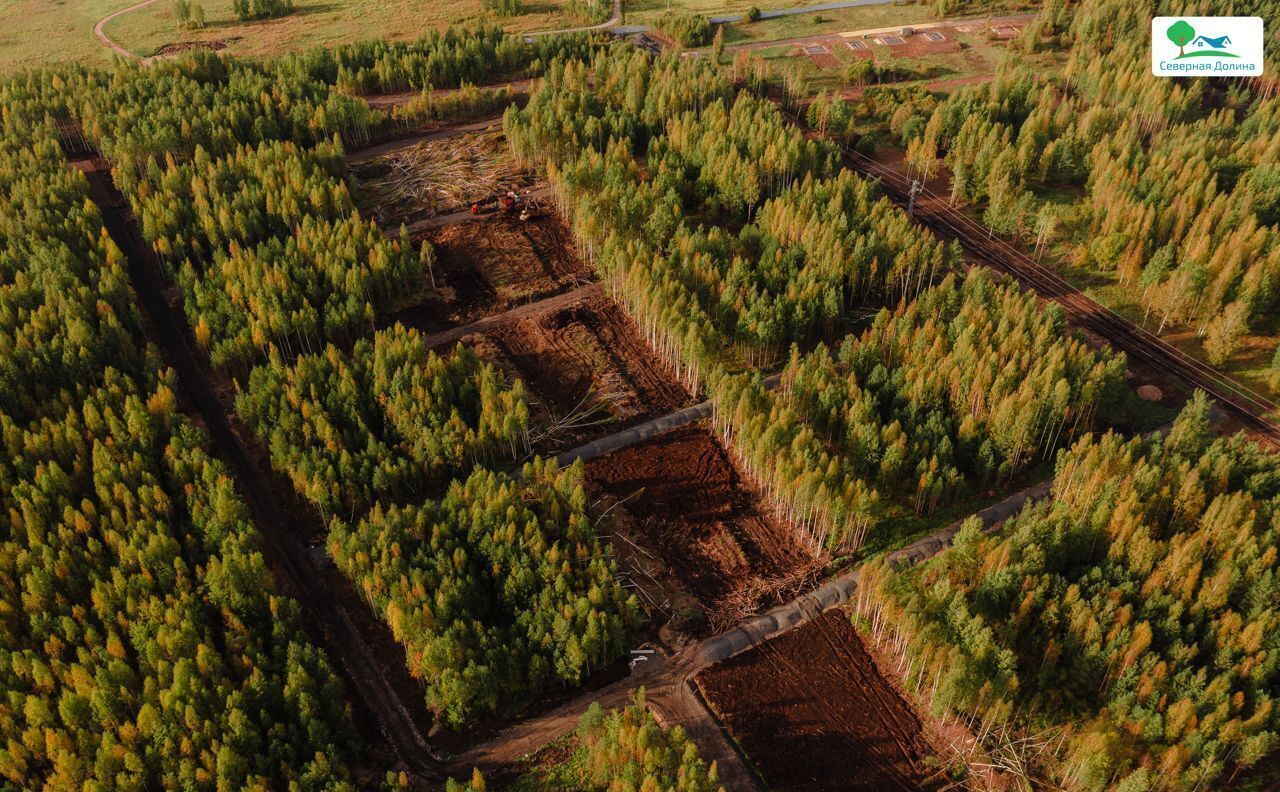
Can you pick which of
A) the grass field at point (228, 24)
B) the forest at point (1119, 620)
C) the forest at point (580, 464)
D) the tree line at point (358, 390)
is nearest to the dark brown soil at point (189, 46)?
the grass field at point (228, 24)

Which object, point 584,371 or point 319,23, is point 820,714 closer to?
point 584,371

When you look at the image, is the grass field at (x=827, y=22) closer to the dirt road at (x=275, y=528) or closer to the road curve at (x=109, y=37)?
the dirt road at (x=275, y=528)

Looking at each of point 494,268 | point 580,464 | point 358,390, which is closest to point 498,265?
point 494,268

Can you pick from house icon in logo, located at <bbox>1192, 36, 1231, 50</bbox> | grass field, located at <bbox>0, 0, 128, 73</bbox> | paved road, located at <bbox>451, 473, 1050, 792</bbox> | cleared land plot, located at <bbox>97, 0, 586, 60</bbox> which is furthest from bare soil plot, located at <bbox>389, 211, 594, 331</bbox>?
house icon in logo, located at <bbox>1192, 36, 1231, 50</bbox>

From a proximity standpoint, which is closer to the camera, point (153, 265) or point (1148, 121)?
Answer: point (153, 265)

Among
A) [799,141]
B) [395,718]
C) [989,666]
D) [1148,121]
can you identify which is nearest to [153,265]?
[395,718]

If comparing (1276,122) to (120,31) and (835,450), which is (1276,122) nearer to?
(835,450)

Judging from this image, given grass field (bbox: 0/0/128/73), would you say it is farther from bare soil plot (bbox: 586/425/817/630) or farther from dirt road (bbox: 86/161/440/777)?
bare soil plot (bbox: 586/425/817/630)
